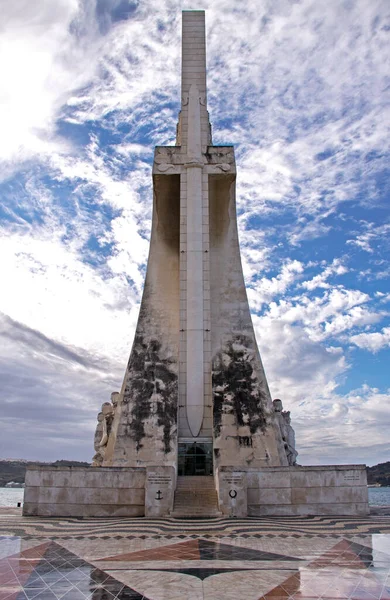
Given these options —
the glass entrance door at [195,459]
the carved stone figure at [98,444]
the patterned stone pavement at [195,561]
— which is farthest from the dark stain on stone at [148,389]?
the patterned stone pavement at [195,561]

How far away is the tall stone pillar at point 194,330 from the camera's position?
14820 mm

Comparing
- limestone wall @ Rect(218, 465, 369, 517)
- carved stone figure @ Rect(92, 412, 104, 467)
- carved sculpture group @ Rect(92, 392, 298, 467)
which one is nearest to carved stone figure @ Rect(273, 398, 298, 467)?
carved sculpture group @ Rect(92, 392, 298, 467)

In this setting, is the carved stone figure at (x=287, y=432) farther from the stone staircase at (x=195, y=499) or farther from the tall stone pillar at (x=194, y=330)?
the stone staircase at (x=195, y=499)

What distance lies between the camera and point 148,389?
15.7 meters

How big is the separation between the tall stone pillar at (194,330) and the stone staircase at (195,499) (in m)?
1.35

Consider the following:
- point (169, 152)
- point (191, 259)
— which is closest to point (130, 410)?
point (191, 259)

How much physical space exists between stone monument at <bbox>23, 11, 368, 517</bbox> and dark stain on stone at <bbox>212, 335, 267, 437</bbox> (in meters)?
0.03

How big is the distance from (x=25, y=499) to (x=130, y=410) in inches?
188

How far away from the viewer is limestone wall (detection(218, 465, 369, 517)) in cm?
1098

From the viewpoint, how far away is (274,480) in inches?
436

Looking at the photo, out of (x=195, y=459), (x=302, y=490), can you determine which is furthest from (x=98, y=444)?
(x=302, y=490)

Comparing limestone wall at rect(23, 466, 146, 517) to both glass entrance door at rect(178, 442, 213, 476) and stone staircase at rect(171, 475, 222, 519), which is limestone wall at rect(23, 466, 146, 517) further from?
glass entrance door at rect(178, 442, 213, 476)

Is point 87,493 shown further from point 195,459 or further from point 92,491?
point 195,459

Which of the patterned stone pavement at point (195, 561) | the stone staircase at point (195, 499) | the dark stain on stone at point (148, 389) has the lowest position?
the patterned stone pavement at point (195, 561)
